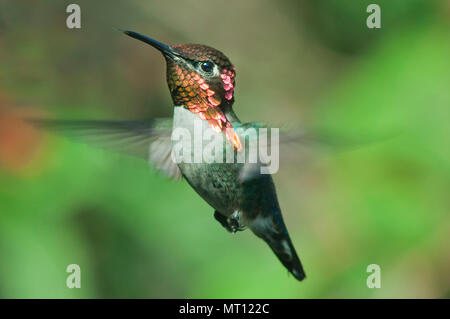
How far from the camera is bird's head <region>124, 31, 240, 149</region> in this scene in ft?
2.94

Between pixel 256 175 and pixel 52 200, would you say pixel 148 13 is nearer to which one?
pixel 52 200

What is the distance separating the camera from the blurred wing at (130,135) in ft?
2.55

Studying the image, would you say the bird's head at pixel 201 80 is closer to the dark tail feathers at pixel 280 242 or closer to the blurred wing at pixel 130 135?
the blurred wing at pixel 130 135

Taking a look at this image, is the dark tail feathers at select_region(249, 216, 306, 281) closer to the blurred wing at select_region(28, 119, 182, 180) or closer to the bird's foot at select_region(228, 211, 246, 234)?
the bird's foot at select_region(228, 211, 246, 234)

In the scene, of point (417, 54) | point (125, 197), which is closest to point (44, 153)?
point (125, 197)

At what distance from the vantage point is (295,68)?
306 cm

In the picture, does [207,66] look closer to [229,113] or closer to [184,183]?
[229,113]

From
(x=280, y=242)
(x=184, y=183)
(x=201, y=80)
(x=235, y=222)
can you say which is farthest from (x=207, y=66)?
(x=184, y=183)

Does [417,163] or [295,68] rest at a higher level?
[295,68]

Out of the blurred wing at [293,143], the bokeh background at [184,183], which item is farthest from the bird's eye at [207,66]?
the bokeh background at [184,183]

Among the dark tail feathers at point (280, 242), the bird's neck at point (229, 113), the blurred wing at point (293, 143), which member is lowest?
the dark tail feathers at point (280, 242)

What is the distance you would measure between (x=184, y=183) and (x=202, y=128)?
1.41 m

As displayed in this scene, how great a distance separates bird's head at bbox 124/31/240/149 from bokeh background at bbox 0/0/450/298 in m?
1.17

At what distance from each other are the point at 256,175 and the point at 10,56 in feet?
5.25
